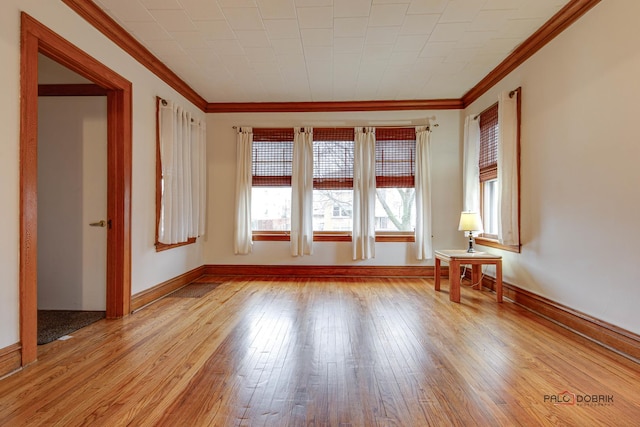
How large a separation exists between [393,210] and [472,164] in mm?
1350

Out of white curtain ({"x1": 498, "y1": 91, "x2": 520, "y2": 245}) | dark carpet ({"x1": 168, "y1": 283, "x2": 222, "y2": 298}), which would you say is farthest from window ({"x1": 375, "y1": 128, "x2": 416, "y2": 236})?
dark carpet ({"x1": 168, "y1": 283, "x2": 222, "y2": 298})

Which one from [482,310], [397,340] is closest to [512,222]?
[482,310]

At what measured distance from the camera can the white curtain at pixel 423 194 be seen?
5.17 meters

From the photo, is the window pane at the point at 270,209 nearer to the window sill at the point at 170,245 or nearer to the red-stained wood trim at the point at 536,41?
the window sill at the point at 170,245

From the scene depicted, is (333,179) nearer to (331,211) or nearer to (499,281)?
(331,211)

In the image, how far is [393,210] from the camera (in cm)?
544

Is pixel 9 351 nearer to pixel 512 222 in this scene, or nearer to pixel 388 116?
pixel 512 222

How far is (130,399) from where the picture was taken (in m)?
1.83

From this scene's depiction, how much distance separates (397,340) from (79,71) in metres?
3.47

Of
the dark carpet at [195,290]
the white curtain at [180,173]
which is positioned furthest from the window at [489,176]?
the white curtain at [180,173]

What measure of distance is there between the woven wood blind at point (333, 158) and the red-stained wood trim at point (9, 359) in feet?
13.0

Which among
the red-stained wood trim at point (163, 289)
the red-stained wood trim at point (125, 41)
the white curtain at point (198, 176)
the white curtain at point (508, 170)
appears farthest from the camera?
the white curtain at point (198, 176)
